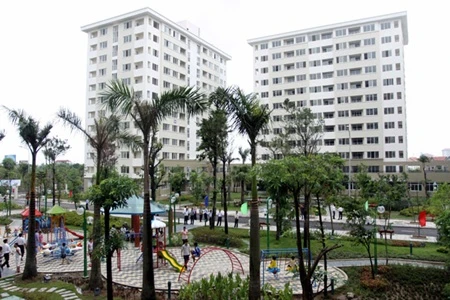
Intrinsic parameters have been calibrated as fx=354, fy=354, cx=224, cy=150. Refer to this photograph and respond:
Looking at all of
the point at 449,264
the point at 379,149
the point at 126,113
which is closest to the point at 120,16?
the point at 379,149

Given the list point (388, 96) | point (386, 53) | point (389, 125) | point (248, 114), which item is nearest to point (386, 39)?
point (386, 53)

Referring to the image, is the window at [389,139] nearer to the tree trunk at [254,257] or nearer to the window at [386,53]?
the window at [386,53]

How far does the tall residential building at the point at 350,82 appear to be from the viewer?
184 ft

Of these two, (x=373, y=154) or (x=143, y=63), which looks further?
(x=143, y=63)

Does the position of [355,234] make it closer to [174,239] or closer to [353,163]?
[174,239]

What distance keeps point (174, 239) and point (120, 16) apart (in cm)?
4694

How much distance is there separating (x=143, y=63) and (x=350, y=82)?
113ft

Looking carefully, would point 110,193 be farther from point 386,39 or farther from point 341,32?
point 341,32

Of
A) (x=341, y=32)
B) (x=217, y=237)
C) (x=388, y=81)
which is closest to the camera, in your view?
(x=217, y=237)

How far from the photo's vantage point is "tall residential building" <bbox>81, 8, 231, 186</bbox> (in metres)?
57.3

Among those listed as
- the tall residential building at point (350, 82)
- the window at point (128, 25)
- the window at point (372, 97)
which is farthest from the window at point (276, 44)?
the window at point (128, 25)

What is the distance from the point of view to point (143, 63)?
188ft

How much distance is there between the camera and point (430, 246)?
893 inches

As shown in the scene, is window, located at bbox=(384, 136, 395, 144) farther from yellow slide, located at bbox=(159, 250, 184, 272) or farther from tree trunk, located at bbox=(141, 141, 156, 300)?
tree trunk, located at bbox=(141, 141, 156, 300)
